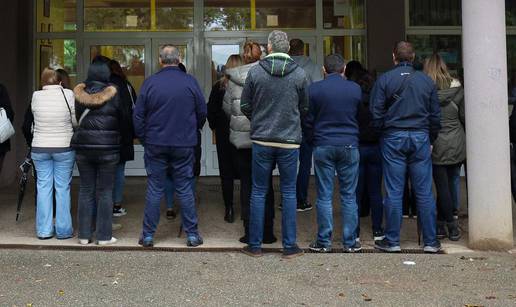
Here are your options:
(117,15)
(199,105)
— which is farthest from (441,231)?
(117,15)

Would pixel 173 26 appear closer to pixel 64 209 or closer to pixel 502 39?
pixel 64 209

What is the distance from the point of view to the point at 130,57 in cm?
1109

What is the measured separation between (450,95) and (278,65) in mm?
1860

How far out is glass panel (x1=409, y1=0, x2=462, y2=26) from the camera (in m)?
11.2

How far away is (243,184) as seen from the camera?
256 inches

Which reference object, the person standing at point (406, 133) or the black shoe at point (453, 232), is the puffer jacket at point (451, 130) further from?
the black shoe at point (453, 232)

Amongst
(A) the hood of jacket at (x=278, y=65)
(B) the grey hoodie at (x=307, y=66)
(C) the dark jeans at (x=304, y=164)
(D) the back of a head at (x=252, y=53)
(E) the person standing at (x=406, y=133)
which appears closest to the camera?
(A) the hood of jacket at (x=278, y=65)

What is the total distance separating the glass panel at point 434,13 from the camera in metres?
11.2

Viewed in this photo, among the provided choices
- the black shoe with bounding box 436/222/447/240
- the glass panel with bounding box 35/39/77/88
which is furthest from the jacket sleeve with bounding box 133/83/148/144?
the glass panel with bounding box 35/39/77/88

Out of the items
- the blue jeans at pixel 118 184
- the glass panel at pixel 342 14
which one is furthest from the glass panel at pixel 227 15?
the blue jeans at pixel 118 184

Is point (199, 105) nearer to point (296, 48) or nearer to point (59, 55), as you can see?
point (296, 48)

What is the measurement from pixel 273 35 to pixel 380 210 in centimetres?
212

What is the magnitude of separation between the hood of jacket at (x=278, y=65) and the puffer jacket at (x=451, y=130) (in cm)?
163

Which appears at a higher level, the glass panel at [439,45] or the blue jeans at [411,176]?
the glass panel at [439,45]
